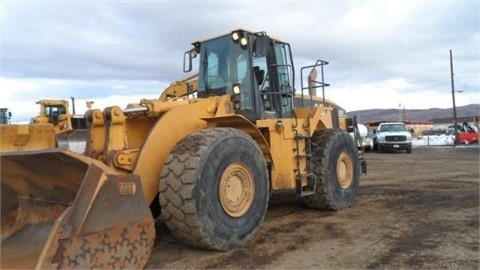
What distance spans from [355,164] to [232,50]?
328 centimetres

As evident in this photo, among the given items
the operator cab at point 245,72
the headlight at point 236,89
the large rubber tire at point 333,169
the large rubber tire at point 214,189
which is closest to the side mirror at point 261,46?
the operator cab at point 245,72

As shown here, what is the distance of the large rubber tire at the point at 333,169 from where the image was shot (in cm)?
778

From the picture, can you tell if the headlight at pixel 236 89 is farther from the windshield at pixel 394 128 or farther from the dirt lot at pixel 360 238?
the windshield at pixel 394 128

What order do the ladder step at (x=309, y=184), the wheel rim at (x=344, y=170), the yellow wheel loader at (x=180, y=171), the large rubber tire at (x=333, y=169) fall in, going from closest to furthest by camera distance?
the yellow wheel loader at (x=180, y=171) → the ladder step at (x=309, y=184) → the large rubber tire at (x=333, y=169) → the wheel rim at (x=344, y=170)

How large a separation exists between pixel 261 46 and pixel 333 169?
2523 millimetres

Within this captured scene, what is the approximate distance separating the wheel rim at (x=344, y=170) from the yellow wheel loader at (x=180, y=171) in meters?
0.31

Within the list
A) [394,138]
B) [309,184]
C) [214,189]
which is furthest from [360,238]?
[394,138]

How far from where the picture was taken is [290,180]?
7.07 metres

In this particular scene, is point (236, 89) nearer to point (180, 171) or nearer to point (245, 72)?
point (245, 72)

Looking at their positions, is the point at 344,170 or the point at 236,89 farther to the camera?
the point at 344,170

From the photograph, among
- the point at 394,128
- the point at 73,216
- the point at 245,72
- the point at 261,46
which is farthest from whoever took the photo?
the point at 394,128

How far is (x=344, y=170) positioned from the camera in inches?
334

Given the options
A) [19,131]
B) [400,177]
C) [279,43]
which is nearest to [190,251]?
[19,131]

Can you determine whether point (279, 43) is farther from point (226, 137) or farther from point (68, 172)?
point (68, 172)
